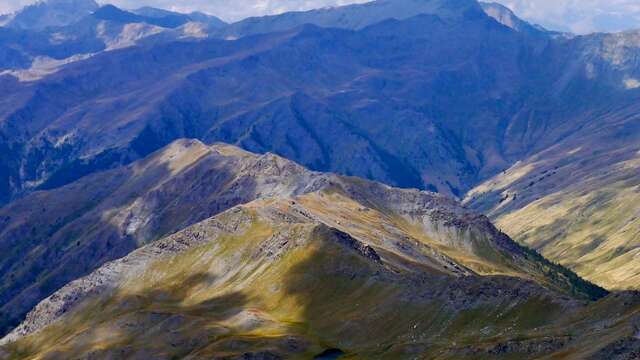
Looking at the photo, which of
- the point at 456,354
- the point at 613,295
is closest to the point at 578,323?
the point at 613,295

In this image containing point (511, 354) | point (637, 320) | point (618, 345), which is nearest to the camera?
point (618, 345)

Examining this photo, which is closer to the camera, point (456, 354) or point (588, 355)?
Answer: point (588, 355)

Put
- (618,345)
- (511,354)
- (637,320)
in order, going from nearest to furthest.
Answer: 1. (618,345)
2. (637,320)
3. (511,354)

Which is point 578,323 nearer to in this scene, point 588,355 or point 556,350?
point 556,350

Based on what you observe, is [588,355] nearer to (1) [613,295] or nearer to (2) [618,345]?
(2) [618,345]

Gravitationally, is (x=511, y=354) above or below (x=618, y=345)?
below

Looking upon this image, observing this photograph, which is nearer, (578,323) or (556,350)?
(556,350)

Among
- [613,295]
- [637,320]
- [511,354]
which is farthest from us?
[613,295]

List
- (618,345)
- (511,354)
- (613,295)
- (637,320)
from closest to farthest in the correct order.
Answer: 1. (618,345)
2. (637,320)
3. (511,354)
4. (613,295)

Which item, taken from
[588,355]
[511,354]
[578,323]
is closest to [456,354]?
[511,354]
